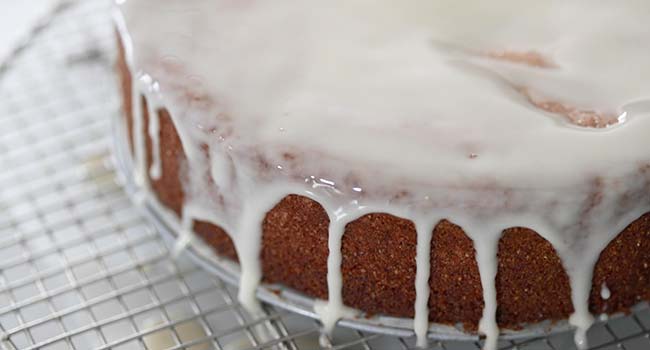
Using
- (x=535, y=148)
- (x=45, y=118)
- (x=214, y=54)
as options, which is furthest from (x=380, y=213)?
(x=45, y=118)

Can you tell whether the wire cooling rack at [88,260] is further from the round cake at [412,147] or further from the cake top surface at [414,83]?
the cake top surface at [414,83]

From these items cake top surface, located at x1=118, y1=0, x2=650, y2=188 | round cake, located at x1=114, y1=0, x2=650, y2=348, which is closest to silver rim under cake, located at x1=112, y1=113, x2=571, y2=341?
round cake, located at x1=114, y1=0, x2=650, y2=348

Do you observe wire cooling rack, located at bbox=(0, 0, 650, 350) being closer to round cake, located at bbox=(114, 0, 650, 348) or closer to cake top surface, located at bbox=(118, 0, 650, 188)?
round cake, located at bbox=(114, 0, 650, 348)

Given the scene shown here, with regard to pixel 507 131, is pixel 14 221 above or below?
below

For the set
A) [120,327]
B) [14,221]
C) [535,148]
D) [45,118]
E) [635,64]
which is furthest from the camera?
[45,118]

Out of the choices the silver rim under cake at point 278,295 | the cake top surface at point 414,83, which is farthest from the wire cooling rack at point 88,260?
the cake top surface at point 414,83

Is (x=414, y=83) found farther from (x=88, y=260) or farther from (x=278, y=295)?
(x=88, y=260)

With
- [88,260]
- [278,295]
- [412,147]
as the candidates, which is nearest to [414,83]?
[412,147]

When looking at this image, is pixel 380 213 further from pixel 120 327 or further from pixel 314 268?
pixel 120 327
